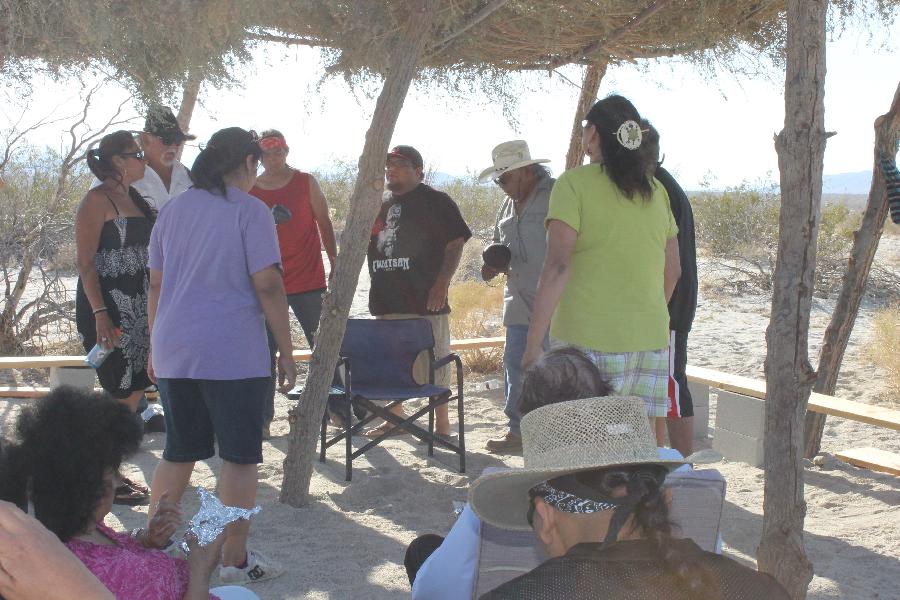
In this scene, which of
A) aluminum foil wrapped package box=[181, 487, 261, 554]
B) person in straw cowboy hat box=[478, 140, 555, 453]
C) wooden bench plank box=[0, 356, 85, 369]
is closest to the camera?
aluminum foil wrapped package box=[181, 487, 261, 554]

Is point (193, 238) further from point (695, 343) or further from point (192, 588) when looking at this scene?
point (695, 343)

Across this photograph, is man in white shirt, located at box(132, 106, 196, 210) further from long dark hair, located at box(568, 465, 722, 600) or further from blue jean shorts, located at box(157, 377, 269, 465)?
long dark hair, located at box(568, 465, 722, 600)

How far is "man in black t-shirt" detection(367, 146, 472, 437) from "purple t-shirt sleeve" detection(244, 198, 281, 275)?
7.18ft

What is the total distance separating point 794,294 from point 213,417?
191 cm

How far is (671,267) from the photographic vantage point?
3.89m

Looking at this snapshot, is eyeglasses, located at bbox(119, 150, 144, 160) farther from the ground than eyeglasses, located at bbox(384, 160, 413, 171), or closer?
closer

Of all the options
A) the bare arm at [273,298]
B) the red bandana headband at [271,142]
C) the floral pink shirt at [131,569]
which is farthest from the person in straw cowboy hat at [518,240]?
the floral pink shirt at [131,569]

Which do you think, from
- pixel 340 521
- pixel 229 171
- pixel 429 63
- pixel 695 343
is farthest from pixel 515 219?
pixel 695 343

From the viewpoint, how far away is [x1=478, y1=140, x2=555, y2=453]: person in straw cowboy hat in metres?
5.15

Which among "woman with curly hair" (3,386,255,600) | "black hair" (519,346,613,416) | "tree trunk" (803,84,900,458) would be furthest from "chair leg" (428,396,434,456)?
"black hair" (519,346,613,416)

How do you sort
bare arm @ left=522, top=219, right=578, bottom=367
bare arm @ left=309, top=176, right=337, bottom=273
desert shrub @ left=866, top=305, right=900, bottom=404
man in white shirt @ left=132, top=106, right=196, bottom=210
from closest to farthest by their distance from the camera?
bare arm @ left=522, top=219, right=578, bottom=367
man in white shirt @ left=132, top=106, right=196, bottom=210
bare arm @ left=309, top=176, right=337, bottom=273
desert shrub @ left=866, top=305, right=900, bottom=404

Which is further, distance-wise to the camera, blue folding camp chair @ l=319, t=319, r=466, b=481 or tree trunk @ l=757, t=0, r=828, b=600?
blue folding camp chair @ l=319, t=319, r=466, b=481

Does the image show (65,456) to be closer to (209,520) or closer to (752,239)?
(209,520)

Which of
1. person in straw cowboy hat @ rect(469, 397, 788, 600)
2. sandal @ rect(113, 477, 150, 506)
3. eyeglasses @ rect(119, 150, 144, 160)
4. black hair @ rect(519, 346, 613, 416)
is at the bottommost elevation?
sandal @ rect(113, 477, 150, 506)
